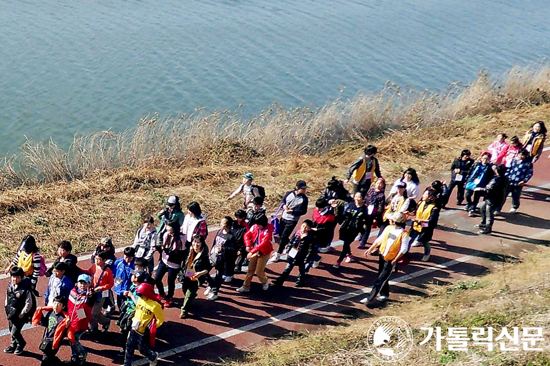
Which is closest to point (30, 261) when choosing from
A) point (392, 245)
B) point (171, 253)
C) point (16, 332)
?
point (16, 332)

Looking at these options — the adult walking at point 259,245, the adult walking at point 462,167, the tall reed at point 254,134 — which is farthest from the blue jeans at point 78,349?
the adult walking at point 462,167

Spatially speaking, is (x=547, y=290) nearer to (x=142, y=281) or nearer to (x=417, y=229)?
(x=417, y=229)

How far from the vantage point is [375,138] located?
20406mm

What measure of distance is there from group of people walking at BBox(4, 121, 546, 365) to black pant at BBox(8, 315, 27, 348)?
0.05 ft

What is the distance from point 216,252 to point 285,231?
1837mm

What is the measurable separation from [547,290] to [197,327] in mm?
5637

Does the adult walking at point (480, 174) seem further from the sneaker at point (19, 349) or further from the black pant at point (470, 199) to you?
the sneaker at point (19, 349)

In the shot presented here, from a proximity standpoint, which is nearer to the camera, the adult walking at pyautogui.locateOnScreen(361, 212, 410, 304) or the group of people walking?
the group of people walking

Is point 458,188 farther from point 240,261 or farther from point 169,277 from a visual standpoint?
point 169,277

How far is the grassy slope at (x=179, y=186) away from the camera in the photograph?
13078 mm

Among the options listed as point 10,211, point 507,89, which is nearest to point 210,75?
point 507,89

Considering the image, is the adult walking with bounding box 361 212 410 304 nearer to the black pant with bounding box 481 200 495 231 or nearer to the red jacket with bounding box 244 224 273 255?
the red jacket with bounding box 244 224 273 255

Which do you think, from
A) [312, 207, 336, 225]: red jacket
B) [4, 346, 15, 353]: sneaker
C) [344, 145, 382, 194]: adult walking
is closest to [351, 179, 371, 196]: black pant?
[344, 145, 382, 194]: adult walking

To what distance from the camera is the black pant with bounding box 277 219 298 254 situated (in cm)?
1186
